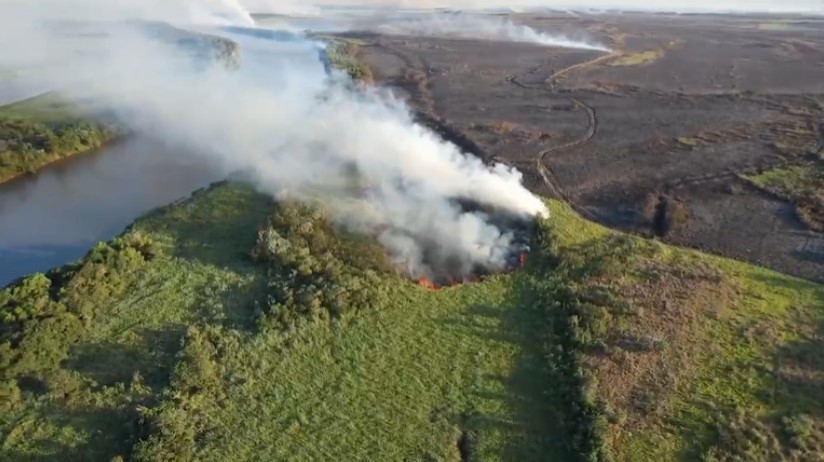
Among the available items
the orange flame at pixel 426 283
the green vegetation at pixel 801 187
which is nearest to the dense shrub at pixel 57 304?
the orange flame at pixel 426 283

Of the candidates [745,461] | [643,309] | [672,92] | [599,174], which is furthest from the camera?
[672,92]

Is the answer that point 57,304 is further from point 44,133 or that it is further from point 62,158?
point 44,133

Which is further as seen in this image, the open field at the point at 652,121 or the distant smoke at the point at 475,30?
the distant smoke at the point at 475,30

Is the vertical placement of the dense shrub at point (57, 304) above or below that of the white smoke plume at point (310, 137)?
below

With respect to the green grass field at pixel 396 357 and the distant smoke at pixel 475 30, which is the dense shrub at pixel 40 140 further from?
the distant smoke at pixel 475 30

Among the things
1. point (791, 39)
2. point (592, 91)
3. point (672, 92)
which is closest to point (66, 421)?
point (592, 91)

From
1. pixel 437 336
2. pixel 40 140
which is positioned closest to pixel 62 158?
pixel 40 140

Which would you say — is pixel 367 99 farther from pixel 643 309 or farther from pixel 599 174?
pixel 643 309
